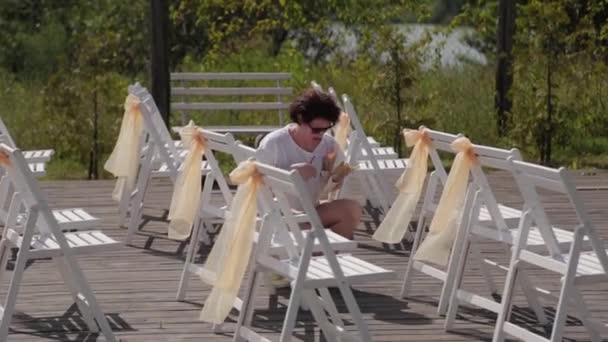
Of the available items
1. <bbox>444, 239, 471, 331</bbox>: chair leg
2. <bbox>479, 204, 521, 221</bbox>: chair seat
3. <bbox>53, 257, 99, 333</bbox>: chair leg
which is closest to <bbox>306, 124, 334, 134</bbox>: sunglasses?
<bbox>479, 204, 521, 221</bbox>: chair seat

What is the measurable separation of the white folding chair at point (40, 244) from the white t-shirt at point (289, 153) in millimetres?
944

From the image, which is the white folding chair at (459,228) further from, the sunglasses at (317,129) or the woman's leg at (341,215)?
the sunglasses at (317,129)

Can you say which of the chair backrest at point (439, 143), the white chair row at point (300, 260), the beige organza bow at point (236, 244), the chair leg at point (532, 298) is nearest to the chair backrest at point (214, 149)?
the white chair row at point (300, 260)

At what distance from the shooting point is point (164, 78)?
1317cm

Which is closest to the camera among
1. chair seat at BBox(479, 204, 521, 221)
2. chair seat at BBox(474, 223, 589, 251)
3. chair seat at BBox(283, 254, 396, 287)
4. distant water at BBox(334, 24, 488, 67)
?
chair seat at BBox(283, 254, 396, 287)

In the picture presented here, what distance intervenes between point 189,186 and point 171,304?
0.63 meters

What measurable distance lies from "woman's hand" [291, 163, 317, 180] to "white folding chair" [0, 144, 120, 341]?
3.17ft

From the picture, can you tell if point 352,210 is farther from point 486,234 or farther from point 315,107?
point 486,234

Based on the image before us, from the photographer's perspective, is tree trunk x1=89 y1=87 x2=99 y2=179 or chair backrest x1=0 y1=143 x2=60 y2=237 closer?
chair backrest x1=0 y1=143 x2=60 y2=237

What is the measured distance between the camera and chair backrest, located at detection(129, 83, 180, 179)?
9.11m

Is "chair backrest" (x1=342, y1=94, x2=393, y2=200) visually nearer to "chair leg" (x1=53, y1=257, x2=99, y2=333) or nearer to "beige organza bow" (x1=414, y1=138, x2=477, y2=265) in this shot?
"beige organza bow" (x1=414, y1=138, x2=477, y2=265)

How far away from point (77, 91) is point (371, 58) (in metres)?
2.86

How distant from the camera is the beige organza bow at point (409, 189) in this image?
7.46 metres

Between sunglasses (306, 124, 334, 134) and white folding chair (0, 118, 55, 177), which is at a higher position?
sunglasses (306, 124, 334, 134)
